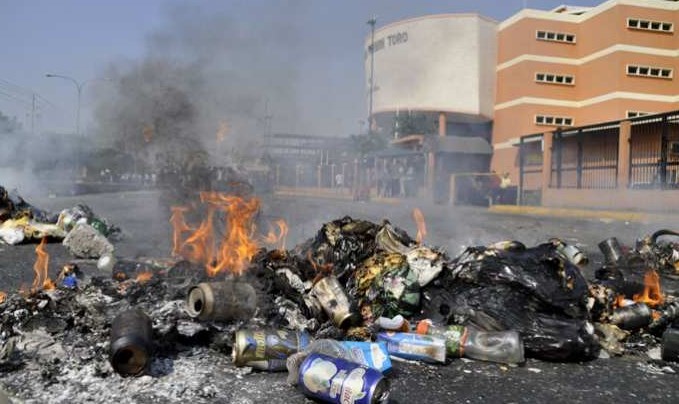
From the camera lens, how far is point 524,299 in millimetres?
3428

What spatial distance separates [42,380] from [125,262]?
2.30m

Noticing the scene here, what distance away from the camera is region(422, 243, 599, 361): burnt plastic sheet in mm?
3174

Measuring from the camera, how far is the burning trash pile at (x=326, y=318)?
2.64m

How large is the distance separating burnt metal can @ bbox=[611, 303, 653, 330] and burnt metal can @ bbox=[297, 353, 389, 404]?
2.30 m

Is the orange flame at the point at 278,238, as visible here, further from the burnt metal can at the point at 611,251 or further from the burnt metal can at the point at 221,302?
the burnt metal can at the point at 611,251

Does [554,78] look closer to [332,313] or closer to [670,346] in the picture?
[670,346]

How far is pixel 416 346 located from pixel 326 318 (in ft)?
2.13

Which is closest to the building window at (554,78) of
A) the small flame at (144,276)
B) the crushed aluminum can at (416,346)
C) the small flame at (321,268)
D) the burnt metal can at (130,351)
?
the small flame at (321,268)

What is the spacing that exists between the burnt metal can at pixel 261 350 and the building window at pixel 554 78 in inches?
1124

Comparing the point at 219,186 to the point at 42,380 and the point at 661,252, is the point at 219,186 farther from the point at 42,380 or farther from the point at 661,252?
the point at 661,252

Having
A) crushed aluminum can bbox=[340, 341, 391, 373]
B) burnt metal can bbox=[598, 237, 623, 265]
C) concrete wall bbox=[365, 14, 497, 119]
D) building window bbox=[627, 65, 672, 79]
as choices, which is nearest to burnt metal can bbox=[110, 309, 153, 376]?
crushed aluminum can bbox=[340, 341, 391, 373]

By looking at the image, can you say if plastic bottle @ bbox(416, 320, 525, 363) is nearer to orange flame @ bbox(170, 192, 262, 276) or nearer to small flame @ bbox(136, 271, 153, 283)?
orange flame @ bbox(170, 192, 262, 276)

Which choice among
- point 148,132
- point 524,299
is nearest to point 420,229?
point 524,299

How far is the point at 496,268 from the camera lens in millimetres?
3639
